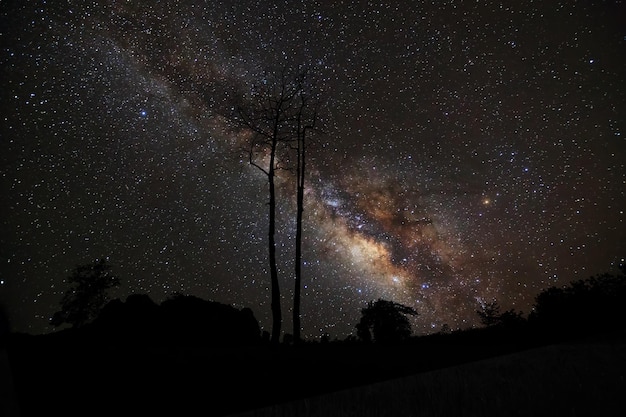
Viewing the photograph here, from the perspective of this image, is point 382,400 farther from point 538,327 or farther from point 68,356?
point 538,327

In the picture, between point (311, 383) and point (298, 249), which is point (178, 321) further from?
point (311, 383)

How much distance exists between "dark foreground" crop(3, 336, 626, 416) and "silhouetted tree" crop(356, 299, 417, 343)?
55.1 ft

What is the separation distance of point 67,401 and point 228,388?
1216 mm

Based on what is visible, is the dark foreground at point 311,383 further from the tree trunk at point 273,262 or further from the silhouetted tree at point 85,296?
the silhouetted tree at point 85,296

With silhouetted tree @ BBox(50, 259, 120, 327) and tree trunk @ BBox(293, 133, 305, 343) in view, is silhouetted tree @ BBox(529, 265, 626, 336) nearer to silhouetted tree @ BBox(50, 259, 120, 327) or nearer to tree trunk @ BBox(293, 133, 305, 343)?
tree trunk @ BBox(293, 133, 305, 343)

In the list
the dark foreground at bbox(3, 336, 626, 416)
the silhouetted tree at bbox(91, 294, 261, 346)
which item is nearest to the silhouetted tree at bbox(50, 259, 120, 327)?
the silhouetted tree at bbox(91, 294, 261, 346)

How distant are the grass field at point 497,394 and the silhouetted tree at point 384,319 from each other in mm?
20018

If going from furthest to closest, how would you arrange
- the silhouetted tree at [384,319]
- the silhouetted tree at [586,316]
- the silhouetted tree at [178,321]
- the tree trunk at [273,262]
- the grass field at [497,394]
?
the silhouetted tree at [384,319], the silhouetted tree at [178,321], the tree trunk at [273,262], the silhouetted tree at [586,316], the grass field at [497,394]

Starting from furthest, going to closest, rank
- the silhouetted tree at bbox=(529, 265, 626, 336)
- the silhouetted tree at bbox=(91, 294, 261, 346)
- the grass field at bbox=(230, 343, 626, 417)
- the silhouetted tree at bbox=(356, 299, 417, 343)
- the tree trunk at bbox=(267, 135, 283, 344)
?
the silhouetted tree at bbox=(356, 299, 417, 343) < the silhouetted tree at bbox=(91, 294, 261, 346) < the tree trunk at bbox=(267, 135, 283, 344) < the silhouetted tree at bbox=(529, 265, 626, 336) < the grass field at bbox=(230, 343, 626, 417)

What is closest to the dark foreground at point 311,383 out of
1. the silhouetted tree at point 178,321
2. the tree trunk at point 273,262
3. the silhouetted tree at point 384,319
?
the tree trunk at point 273,262

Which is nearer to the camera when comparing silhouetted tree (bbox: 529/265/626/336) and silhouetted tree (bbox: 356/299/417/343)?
silhouetted tree (bbox: 529/265/626/336)

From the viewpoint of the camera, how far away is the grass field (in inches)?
27.5

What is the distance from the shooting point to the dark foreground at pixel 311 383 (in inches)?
29.4

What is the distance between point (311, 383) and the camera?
3.51 meters
